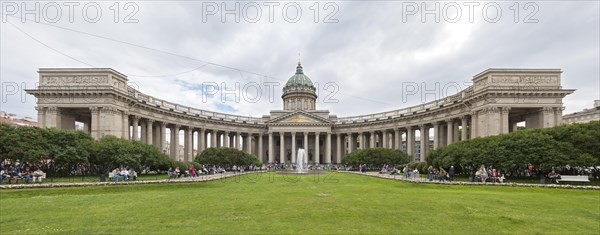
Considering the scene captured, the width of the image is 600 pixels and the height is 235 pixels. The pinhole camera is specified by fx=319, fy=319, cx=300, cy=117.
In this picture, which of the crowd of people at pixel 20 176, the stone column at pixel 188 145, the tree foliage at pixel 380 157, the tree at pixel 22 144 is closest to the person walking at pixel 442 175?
the tree foliage at pixel 380 157

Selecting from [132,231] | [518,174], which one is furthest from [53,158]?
[518,174]

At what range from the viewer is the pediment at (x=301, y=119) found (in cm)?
8488

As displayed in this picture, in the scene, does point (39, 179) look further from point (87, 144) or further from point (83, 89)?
point (83, 89)

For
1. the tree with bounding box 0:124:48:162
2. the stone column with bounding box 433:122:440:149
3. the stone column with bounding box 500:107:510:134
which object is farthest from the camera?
the stone column with bounding box 433:122:440:149

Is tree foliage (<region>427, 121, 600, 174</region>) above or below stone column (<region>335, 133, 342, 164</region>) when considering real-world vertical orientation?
above

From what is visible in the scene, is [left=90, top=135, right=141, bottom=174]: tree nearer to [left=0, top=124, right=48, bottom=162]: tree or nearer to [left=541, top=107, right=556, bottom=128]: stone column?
[left=0, top=124, right=48, bottom=162]: tree

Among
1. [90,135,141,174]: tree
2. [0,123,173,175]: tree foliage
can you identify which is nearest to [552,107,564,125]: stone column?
[0,123,173,175]: tree foliage

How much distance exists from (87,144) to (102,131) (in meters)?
12.7

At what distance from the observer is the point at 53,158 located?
95.8 ft

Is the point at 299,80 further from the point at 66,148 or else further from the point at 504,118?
the point at 66,148

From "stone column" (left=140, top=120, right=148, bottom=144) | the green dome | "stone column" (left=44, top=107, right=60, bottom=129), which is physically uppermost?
the green dome

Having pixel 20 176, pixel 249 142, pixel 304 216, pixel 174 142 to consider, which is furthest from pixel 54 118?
pixel 249 142

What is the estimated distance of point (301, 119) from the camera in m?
85.1

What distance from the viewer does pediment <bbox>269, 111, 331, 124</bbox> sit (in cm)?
8488
